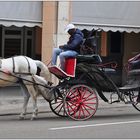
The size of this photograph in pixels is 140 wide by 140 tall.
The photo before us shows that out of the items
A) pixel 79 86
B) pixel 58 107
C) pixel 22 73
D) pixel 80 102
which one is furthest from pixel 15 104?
pixel 79 86

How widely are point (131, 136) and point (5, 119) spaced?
3.89m

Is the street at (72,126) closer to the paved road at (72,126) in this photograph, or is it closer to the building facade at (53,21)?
the paved road at (72,126)

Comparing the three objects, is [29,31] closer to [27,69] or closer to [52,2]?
[52,2]

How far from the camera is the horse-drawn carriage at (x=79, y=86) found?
38.9 feet

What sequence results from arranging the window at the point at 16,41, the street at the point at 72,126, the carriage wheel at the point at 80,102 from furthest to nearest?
the window at the point at 16,41 < the carriage wheel at the point at 80,102 < the street at the point at 72,126

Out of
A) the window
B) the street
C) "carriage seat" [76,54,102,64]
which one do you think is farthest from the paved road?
the window

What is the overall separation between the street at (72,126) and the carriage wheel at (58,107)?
0.14m

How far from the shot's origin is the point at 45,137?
9.48m

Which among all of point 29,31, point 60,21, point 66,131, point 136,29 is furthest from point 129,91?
point 29,31

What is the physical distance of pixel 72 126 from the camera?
10898mm

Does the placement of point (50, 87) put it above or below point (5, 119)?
above

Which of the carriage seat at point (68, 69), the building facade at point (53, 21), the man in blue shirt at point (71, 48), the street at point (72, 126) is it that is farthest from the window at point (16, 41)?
the carriage seat at point (68, 69)

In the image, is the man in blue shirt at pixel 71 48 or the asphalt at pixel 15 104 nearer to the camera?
the man in blue shirt at pixel 71 48

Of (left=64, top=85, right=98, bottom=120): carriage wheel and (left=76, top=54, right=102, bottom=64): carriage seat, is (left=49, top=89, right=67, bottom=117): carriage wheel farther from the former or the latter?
(left=76, top=54, right=102, bottom=64): carriage seat
